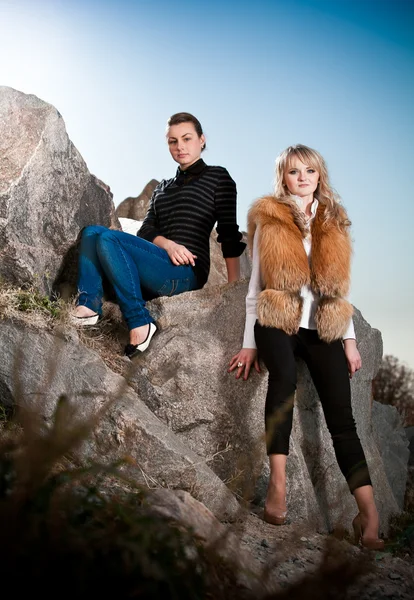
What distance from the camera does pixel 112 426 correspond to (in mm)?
4113

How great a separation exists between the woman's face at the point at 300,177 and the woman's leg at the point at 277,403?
968 millimetres

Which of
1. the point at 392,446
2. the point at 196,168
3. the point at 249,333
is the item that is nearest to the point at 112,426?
the point at 249,333

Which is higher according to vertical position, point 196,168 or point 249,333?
point 196,168

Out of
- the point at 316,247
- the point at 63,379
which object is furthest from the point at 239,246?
the point at 63,379

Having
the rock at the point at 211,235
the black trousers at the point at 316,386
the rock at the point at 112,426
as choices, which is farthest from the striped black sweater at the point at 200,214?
the rock at the point at 112,426

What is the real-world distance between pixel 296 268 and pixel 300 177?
→ 65 cm

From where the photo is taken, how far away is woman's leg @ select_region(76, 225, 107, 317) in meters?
5.03

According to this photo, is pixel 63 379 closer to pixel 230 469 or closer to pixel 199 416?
pixel 199 416

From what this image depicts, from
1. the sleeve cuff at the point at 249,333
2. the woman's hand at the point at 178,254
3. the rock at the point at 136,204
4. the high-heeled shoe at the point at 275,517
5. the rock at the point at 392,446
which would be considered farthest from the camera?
the rock at the point at 136,204

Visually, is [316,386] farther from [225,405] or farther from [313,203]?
[313,203]

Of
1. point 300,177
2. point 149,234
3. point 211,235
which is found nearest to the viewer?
point 300,177

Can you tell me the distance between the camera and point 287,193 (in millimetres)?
4668

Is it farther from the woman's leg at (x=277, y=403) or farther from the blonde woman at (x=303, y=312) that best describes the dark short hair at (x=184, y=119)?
the woman's leg at (x=277, y=403)

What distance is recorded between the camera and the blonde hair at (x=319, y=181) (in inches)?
180
